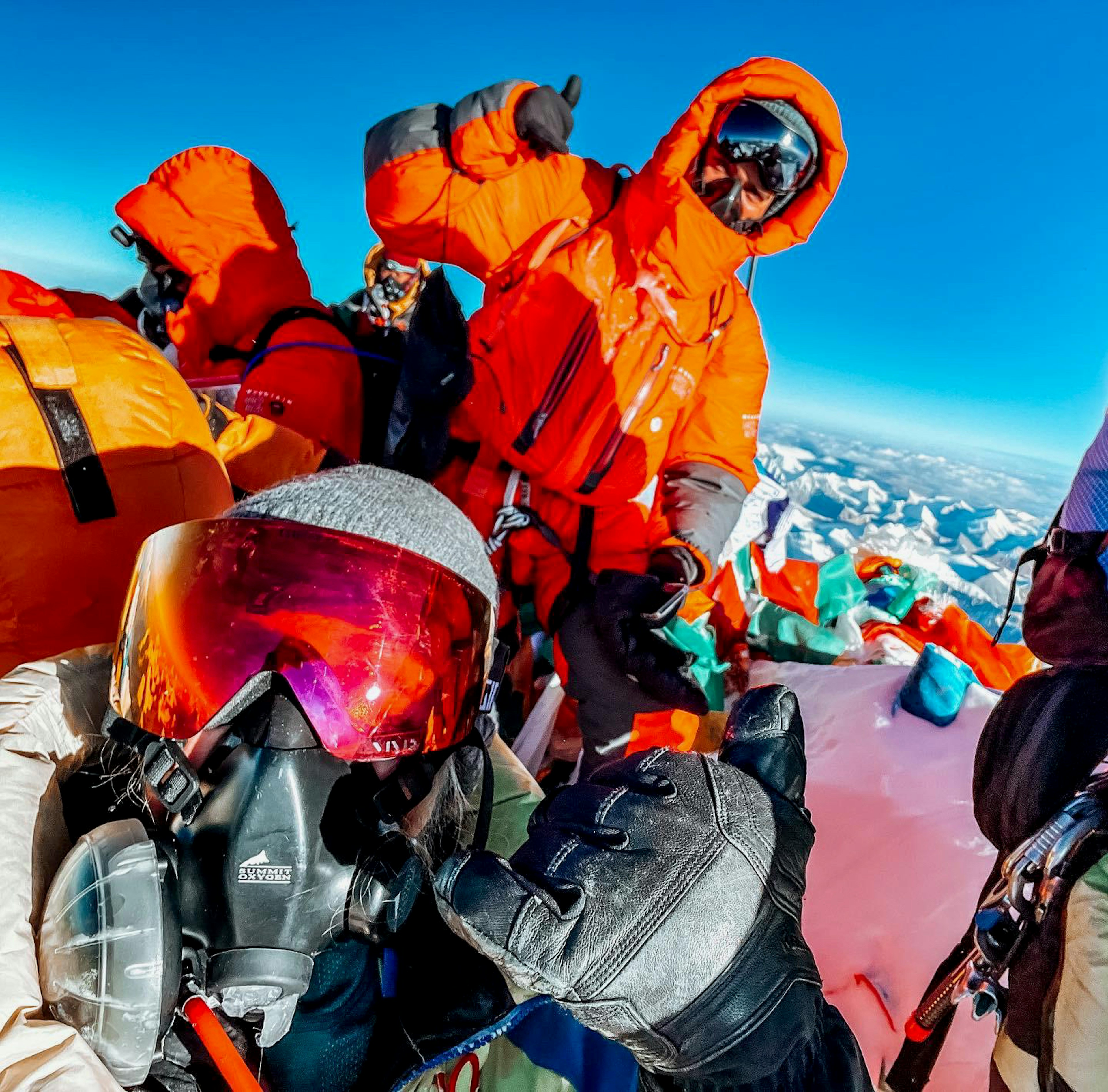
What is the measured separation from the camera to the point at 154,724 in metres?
1.06

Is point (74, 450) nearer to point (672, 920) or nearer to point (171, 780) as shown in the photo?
point (171, 780)

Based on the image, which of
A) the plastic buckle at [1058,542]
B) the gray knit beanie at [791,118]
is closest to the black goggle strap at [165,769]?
the plastic buckle at [1058,542]

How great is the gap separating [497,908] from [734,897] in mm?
262

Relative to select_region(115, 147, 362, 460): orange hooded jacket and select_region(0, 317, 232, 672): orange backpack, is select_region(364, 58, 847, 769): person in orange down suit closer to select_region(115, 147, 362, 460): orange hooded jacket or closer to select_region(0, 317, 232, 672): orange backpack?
select_region(115, 147, 362, 460): orange hooded jacket

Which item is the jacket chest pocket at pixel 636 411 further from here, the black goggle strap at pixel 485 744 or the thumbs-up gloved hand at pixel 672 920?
the thumbs-up gloved hand at pixel 672 920

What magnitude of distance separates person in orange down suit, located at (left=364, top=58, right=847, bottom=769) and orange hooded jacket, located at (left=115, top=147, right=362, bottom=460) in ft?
1.73

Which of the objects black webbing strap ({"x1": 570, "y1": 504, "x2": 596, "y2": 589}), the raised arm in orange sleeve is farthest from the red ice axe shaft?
the raised arm in orange sleeve

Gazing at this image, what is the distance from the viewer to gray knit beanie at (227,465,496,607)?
1.16 metres

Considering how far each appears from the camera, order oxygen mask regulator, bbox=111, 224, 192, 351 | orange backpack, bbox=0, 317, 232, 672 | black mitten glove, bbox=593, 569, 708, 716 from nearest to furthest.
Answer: orange backpack, bbox=0, 317, 232, 672 < black mitten glove, bbox=593, 569, 708, 716 < oxygen mask regulator, bbox=111, 224, 192, 351

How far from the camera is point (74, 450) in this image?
3.88ft

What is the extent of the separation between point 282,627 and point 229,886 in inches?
14.9

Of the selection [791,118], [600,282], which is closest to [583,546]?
[600,282]

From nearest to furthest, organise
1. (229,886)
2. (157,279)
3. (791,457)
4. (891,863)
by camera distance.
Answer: (229,886), (891,863), (157,279), (791,457)

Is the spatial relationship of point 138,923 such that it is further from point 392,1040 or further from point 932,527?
point 932,527
